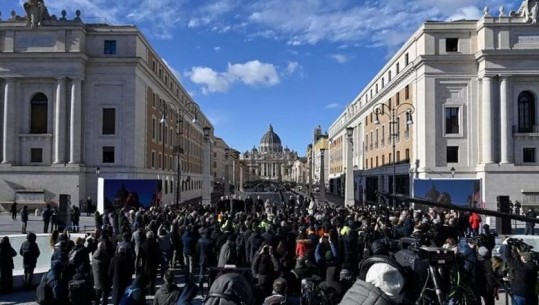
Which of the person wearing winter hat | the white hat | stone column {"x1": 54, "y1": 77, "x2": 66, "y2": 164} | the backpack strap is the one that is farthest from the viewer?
stone column {"x1": 54, "y1": 77, "x2": 66, "y2": 164}

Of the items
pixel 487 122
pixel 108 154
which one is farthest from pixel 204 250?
pixel 487 122

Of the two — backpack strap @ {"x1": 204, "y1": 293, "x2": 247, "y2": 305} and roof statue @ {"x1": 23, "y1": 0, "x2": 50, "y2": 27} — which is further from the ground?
roof statue @ {"x1": 23, "y1": 0, "x2": 50, "y2": 27}

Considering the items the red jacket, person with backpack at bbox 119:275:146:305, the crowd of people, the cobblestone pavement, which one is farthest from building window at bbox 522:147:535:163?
person with backpack at bbox 119:275:146:305

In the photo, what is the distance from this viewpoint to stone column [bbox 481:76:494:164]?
36812mm

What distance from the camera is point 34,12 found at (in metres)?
38.2

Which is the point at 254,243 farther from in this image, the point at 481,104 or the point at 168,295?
the point at 481,104

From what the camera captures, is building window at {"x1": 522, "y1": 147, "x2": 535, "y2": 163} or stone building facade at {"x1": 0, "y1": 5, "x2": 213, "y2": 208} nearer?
building window at {"x1": 522, "y1": 147, "x2": 535, "y2": 163}

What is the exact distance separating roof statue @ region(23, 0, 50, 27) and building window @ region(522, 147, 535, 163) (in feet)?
129

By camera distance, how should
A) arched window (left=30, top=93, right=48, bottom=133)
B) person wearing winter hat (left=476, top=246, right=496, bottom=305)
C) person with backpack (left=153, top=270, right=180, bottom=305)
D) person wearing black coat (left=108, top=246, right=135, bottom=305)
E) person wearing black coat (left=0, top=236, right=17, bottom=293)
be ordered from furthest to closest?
arched window (left=30, top=93, right=48, bottom=133)
person wearing black coat (left=0, top=236, right=17, bottom=293)
person wearing black coat (left=108, top=246, right=135, bottom=305)
person wearing winter hat (left=476, top=246, right=496, bottom=305)
person with backpack (left=153, top=270, right=180, bottom=305)

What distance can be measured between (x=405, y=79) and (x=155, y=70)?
24.0 m

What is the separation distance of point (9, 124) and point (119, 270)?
33.5 metres

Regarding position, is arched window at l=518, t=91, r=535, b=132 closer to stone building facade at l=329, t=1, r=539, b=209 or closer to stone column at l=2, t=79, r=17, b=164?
stone building facade at l=329, t=1, r=539, b=209

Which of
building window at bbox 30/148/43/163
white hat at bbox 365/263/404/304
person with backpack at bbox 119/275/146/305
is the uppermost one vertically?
building window at bbox 30/148/43/163

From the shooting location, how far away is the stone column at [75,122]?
123 feet
